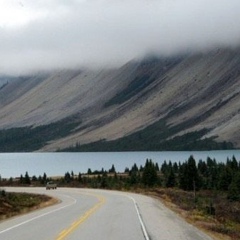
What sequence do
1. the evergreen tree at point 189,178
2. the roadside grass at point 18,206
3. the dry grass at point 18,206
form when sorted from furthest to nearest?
1. the evergreen tree at point 189,178
2. the roadside grass at point 18,206
3. the dry grass at point 18,206

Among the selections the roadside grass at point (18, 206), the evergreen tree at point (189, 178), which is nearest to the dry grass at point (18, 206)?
the roadside grass at point (18, 206)

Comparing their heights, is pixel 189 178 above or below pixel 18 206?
above

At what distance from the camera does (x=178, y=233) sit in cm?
2552

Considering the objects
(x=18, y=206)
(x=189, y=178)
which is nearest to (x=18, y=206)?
(x=18, y=206)

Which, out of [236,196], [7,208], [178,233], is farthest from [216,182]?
[178,233]

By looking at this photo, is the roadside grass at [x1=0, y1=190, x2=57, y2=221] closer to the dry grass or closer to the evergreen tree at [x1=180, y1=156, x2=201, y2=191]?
the dry grass

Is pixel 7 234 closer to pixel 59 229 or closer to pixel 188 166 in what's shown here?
pixel 59 229

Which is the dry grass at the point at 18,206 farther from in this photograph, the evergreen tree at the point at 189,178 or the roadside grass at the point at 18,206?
the evergreen tree at the point at 189,178

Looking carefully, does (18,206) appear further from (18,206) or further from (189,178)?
(189,178)

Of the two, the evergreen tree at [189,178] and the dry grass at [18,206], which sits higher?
the evergreen tree at [189,178]

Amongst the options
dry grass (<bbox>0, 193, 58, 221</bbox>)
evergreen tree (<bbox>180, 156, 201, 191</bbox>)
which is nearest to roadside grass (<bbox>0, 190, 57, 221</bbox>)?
dry grass (<bbox>0, 193, 58, 221</bbox>)

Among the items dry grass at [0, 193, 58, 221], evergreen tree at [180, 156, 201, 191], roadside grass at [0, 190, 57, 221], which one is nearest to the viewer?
dry grass at [0, 193, 58, 221]

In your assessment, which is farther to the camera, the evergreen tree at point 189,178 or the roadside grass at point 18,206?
the evergreen tree at point 189,178

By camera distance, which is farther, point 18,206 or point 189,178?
point 189,178
